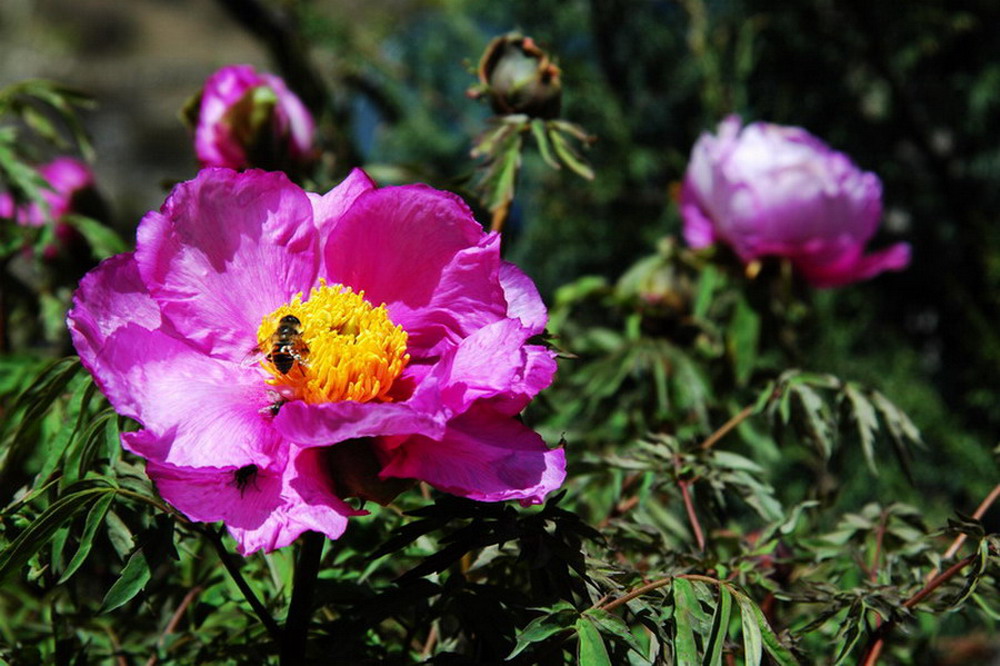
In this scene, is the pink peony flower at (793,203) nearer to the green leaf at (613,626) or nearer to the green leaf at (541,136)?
the green leaf at (541,136)

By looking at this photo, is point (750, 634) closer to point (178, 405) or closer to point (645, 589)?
point (645, 589)

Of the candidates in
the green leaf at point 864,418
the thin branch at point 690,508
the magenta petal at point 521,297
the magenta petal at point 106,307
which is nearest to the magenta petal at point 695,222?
the green leaf at point 864,418

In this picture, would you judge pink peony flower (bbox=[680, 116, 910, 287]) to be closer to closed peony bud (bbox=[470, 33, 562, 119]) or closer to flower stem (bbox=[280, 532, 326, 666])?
closed peony bud (bbox=[470, 33, 562, 119])

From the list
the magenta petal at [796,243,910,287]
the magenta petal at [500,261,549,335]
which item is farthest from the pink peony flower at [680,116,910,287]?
the magenta petal at [500,261,549,335]

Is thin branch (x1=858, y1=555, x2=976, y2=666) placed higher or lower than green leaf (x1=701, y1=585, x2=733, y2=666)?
lower

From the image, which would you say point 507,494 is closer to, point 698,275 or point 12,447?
point 12,447

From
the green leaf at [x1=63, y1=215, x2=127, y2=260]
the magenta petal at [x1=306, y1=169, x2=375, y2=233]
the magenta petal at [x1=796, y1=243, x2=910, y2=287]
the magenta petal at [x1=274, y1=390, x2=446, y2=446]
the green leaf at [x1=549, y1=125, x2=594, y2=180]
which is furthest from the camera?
the magenta petal at [x1=796, y1=243, x2=910, y2=287]

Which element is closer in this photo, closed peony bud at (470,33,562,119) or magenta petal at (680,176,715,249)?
closed peony bud at (470,33,562,119)
